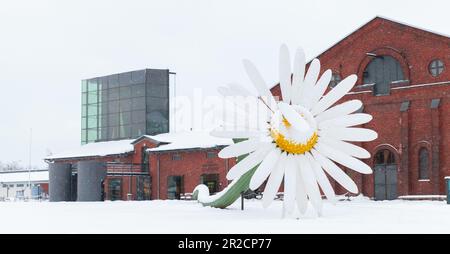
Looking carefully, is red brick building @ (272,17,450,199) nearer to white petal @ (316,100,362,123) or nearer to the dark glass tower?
white petal @ (316,100,362,123)

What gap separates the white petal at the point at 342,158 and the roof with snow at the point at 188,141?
27.5 meters

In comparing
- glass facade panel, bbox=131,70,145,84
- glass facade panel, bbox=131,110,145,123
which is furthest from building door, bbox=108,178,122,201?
glass facade panel, bbox=131,70,145,84

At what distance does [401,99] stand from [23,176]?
4922cm

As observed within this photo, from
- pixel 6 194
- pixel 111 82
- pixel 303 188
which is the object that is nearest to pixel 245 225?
pixel 303 188

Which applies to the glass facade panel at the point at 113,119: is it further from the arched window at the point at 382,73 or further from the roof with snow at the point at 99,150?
the arched window at the point at 382,73

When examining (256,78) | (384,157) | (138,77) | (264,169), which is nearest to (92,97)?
(138,77)

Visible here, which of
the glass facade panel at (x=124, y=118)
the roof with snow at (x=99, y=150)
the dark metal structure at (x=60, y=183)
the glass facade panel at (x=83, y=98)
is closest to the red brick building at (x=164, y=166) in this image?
the roof with snow at (x=99, y=150)

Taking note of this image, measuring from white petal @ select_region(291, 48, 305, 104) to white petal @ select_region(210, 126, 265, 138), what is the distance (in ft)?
3.38

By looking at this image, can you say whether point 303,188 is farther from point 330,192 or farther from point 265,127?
point 265,127

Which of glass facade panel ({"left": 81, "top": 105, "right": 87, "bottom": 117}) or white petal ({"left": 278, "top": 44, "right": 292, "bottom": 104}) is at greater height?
glass facade panel ({"left": 81, "top": 105, "right": 87, "bottom": 117})

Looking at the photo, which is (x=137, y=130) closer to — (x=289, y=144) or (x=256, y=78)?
(x=256, y=78)

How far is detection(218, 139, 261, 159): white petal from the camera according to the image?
12570 mm

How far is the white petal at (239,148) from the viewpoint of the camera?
41.2 ft

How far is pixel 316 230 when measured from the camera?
10984 mm
